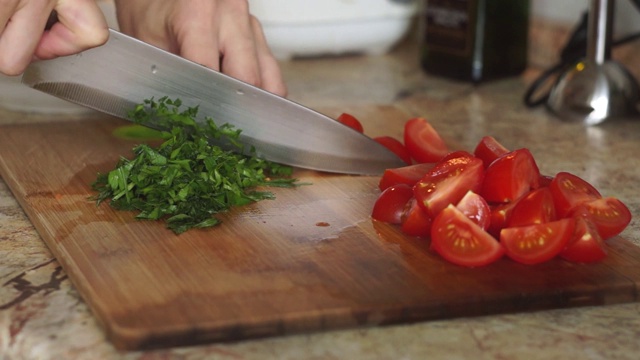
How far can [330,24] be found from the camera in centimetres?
219

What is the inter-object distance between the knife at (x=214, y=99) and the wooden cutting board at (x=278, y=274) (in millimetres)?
109

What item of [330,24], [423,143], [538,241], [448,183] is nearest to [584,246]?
[538,241]

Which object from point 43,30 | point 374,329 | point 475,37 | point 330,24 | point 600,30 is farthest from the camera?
point 330,24

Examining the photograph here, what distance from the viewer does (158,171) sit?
124cm

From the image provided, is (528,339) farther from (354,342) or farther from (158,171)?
(158,171)

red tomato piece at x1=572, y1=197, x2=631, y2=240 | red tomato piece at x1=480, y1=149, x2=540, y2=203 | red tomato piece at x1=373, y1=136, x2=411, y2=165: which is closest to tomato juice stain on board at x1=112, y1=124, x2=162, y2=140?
red tomato piece at x1=373, y1=136, x2=411, y2=165

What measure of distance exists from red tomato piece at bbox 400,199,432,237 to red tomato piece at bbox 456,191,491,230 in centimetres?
5

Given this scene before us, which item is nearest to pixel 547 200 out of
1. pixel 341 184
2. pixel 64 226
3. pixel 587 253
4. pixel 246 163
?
pixel 587 253

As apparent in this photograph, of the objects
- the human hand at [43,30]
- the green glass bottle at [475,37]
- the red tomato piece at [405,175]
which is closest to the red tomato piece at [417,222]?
the red tomato piece at [405,175]

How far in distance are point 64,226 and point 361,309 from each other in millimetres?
427

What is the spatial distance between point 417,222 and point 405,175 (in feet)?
0.48

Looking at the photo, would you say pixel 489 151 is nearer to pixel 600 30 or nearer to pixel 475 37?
pixel 600 30

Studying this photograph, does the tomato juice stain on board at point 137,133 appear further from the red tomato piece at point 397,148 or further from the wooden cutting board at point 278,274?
the red tomato piece at point 397,148

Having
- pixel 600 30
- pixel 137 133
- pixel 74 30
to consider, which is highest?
pixel 74 30
